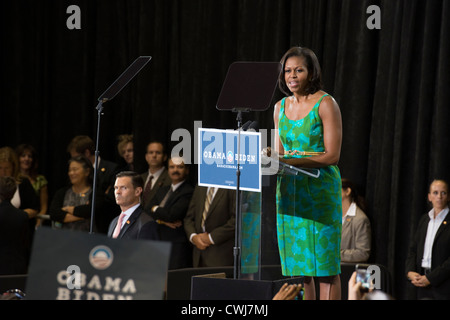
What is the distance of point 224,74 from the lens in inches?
300

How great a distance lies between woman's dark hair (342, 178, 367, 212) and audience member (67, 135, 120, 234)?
212cm

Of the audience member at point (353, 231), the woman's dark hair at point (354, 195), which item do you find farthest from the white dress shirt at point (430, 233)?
the woman's dark hair at point (354, 195)

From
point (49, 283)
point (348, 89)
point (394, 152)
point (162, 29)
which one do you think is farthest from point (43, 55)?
point (49, 283)

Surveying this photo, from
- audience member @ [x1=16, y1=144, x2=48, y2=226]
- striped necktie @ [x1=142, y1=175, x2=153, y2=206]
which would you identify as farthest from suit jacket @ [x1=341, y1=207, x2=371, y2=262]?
audience member @ [x1=16, y1=144, x2=48, y2=226]

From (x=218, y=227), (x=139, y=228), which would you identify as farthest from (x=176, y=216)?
(x=139, y=228)

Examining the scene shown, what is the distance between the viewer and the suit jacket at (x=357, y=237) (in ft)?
19.5

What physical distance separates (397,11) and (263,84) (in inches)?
115

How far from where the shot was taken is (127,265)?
2.12 meters

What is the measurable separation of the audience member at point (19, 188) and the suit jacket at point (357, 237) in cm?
286

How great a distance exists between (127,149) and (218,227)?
2.06 metres

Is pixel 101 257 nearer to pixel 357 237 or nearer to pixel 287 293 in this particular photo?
pixel 287 293

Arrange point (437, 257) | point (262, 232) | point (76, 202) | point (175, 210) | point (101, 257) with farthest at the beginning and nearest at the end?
point (76, 202) < point (175, 210) < point (437, 257) < point (262, 232) < point (101, 257)

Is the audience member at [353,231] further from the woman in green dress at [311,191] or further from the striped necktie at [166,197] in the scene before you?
the woman in green dress at [311,191]

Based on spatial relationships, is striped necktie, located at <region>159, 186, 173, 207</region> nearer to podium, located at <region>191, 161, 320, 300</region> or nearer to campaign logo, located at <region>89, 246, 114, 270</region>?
podium, located at <region>191, 161, 320, 300</region>
